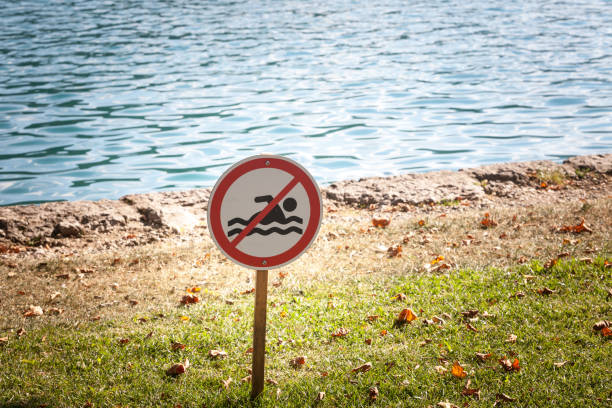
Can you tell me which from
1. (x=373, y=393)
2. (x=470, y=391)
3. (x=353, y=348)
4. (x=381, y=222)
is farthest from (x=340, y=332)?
(x=381, y=222)

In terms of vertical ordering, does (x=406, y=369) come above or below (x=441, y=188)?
above

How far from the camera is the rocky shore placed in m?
7.67

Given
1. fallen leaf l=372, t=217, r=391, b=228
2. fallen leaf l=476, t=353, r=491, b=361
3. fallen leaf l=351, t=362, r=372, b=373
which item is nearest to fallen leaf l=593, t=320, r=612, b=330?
fallen leaf l=476, t=353, r=491, b=361

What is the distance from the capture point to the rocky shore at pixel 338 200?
302 inches

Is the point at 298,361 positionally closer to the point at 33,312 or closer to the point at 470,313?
the point at 470,313

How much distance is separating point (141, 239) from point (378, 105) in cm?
942

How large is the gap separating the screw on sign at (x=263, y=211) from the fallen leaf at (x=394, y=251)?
3470 mm

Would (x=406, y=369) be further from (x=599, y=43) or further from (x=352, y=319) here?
(x=599, y=43)

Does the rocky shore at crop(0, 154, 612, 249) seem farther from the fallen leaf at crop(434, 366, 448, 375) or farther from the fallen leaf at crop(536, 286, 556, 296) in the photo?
the fallen leaf at crop(434, 366, 448, 375)

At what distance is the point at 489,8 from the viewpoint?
34.4 m

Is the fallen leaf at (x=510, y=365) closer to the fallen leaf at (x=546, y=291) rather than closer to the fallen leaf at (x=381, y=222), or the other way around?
the fallen leaf at (x=546, y=291)

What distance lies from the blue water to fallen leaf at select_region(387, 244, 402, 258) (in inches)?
162

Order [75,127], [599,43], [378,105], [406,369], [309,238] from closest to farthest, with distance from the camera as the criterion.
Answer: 1. [309,238]
2. [406,369]
3. [75,127]
4. [378,105]
5. [599,43]

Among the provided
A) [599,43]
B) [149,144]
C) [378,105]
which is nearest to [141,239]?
[149,144]
